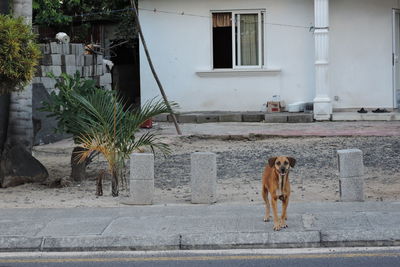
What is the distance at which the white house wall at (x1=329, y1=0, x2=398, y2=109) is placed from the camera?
1964cm

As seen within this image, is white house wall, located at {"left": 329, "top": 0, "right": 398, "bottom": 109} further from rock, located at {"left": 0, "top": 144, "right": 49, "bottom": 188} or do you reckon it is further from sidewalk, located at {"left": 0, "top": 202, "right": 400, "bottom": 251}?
sidewalk, located at {"left": 0, "top": 202, "right": 400, "bottom": 251}

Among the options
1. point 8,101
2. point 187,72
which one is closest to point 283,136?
point 187,72

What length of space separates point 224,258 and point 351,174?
288cm

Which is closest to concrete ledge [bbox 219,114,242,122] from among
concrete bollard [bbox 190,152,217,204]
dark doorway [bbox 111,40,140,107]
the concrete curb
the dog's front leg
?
dark doorway [bbox 111,40,140,107]

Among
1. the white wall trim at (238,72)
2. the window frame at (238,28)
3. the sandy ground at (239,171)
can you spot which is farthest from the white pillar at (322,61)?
the sandy ground at (239,171)

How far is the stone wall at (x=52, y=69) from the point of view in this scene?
1577 cm

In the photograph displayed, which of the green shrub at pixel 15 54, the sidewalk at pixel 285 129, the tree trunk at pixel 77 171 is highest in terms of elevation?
the green shrub at pixel 15 54

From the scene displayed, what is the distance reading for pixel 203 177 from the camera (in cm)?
974

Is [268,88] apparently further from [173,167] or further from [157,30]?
[173,167]

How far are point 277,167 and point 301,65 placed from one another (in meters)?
12.4

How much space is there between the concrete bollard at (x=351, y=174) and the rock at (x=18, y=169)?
4.89 metres

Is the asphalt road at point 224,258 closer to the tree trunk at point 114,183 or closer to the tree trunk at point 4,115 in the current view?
the tree trunk at point 114,183

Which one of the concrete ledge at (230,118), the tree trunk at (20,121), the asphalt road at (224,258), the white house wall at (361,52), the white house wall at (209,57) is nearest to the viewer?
the asphalt road at (224,258)

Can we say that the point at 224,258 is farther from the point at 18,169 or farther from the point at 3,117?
the point at 3,117
